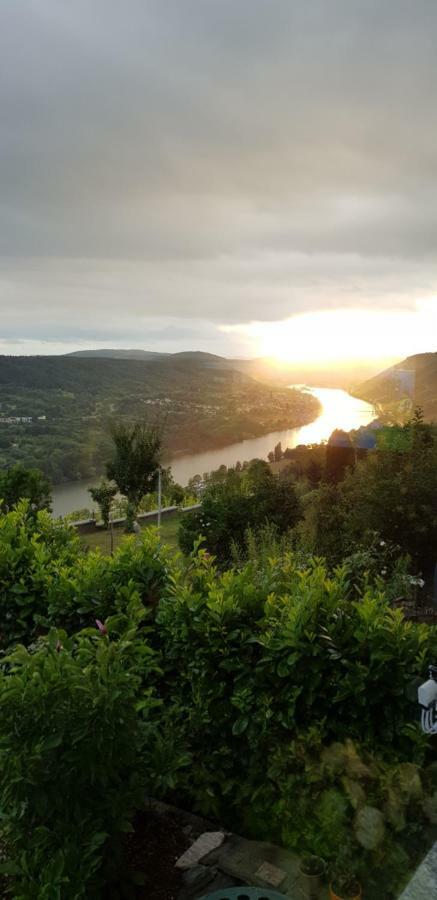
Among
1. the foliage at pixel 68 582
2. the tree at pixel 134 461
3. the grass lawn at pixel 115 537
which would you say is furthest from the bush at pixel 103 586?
the tree at pixel 134 461

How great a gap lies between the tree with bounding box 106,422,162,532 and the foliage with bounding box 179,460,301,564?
3349 millimetres

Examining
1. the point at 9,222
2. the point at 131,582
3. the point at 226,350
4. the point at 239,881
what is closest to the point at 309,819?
the point at 239,881

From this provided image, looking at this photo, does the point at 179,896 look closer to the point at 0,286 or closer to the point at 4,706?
the point at 4,706

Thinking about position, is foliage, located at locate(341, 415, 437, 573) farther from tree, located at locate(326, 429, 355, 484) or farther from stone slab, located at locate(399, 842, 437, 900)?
stone slab, located at locate(399, 842, 437, 900)

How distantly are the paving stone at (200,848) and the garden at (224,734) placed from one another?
0.11 metres

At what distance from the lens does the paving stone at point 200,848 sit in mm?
2043

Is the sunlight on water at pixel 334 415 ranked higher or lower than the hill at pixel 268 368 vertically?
lower

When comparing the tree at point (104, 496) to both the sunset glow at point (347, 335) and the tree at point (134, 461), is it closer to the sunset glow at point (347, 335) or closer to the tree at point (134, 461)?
the tree at point (134, 461)

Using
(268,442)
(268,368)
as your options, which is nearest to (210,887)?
(268,442)

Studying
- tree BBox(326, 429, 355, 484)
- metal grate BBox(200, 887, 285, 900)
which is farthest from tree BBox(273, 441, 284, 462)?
metal grate BBox(200, 887, 285, 900)

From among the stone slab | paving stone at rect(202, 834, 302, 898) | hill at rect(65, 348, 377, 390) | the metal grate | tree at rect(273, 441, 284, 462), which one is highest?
hill at rect(65, 348, 377, 390)

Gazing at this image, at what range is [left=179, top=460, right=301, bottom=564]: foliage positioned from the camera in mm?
9133

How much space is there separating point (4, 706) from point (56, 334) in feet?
77.5

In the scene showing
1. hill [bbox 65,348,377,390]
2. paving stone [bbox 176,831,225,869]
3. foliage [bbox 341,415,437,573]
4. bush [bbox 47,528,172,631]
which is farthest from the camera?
hill [bbox 65,348,377,390]
